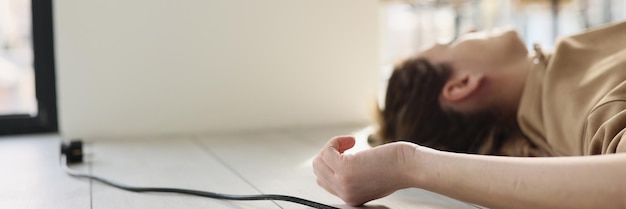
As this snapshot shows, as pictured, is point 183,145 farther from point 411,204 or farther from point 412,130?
point 411,204

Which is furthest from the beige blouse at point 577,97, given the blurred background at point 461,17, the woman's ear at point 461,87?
the blurred background at point 461,17

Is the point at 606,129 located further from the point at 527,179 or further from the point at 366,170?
the point at 366,170

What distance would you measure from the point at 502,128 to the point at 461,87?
108 mm

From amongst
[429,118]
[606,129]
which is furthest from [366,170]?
[429,118]

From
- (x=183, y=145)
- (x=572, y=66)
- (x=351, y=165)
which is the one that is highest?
(x=572, y=66)

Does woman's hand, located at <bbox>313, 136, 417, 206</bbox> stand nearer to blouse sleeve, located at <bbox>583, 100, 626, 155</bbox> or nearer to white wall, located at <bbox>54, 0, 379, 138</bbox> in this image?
blouse sleeve, located at <bbox>583, 100, 626, 155</bbox>

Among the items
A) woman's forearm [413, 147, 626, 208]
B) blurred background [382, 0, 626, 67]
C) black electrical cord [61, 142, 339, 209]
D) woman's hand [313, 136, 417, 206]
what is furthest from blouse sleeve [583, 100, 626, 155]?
blurred background [382, 0, 626, 67]

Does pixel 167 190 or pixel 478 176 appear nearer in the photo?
pixel 478 176

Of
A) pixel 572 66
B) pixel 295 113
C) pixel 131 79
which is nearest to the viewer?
pixel 572 66

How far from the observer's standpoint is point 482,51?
1.42m

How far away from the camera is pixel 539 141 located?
129 cm

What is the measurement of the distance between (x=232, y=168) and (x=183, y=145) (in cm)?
37

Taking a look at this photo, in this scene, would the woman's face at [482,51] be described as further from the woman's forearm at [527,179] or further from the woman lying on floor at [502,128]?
the woman's forearm at [527,179]

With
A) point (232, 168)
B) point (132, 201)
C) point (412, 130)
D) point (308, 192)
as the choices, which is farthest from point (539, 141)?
point (132, 201)
